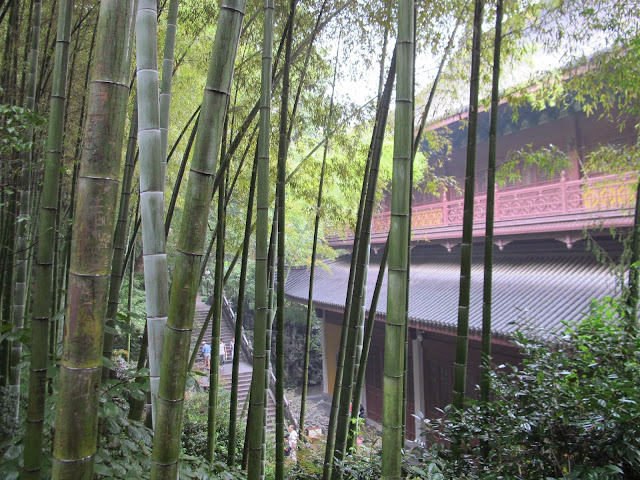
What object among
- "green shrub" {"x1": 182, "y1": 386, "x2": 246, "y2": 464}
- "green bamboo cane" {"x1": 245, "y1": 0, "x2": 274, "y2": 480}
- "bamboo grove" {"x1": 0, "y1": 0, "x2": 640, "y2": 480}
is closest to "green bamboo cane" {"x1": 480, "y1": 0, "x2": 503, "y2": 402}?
"bamboo grove" {"x1": 0, "y1": 0, "x2": 640, "y2": 480}

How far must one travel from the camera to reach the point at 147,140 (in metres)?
1.10

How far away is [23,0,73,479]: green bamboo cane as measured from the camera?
47.8 inches

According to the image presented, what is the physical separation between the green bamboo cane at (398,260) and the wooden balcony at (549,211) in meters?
4.03

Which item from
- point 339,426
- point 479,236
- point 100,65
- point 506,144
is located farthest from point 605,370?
point 506,144

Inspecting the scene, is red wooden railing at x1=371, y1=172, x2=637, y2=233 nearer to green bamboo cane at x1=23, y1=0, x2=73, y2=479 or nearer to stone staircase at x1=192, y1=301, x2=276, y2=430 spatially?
stone staircase at x1=192, y1=301, x2=276, y2=430

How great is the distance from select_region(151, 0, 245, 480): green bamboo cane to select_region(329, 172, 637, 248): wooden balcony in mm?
4407

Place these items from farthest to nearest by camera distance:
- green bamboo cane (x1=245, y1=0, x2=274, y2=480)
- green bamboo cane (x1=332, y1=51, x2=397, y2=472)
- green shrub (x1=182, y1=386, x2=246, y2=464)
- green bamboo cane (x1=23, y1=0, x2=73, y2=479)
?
green shrub (x1=182, y1=386, x2=246, y2=464), green bamboo cane (x1=332, y1=51, x2=397, y2=472), green bamboo cane (x1=245, y1=0, x2=274, y2=480), green bamboo cane (x1=23, y1=0, x2=73, y2=479)

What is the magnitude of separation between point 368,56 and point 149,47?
104 inches

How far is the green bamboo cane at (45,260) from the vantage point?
47.8 inches

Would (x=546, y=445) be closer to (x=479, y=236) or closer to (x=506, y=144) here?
(x=479, y=236)

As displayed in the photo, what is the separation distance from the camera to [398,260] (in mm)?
1043

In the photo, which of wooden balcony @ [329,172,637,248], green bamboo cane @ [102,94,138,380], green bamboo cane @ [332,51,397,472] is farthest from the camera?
wooden balcony @ [329,172,637,248]

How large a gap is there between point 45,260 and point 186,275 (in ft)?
2.29

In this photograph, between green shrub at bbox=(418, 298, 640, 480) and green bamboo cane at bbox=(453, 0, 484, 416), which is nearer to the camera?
green shrub at bbox=(418, 298, 640, 480)
